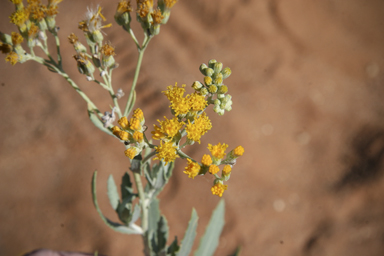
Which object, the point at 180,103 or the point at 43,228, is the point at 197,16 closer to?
the point at 180,103

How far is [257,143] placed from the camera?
6.19 feet

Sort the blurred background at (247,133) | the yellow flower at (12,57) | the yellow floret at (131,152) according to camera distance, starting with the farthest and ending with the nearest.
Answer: the blurred background at (247,133), the yellow flower at (12,57), the yellow floret at (131,152)

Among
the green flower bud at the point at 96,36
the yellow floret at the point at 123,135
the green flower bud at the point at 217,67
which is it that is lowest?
the yellow floret at the point at 123,135

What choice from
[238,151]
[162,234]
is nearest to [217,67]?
[238,151]

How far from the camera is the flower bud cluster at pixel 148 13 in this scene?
39.0 inches

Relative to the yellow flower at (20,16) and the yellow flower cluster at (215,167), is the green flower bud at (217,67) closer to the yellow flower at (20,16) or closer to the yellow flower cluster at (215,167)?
the yellow flower cluster at (215,167)

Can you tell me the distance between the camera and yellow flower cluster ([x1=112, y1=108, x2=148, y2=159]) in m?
0.86

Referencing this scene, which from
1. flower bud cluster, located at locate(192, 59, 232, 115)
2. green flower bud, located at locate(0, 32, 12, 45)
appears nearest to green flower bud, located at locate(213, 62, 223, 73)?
flower bud cluster, located at locate(192, 59, 232, 115)

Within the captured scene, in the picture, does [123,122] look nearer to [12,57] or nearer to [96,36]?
[96,36]

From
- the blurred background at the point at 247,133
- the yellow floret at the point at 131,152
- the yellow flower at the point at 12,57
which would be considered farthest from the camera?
the blurred background at the point at 247,133

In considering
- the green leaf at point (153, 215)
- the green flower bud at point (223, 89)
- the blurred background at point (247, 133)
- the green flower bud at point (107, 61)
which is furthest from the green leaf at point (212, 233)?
the green flower bud at point (107, 61)

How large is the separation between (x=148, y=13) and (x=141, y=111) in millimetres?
368

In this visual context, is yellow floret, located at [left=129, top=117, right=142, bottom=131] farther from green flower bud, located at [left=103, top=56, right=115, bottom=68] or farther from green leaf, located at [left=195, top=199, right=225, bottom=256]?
green leaf, located at [left=195, top=199, right=225, bottom=256]

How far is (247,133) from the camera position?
74.6 inches
